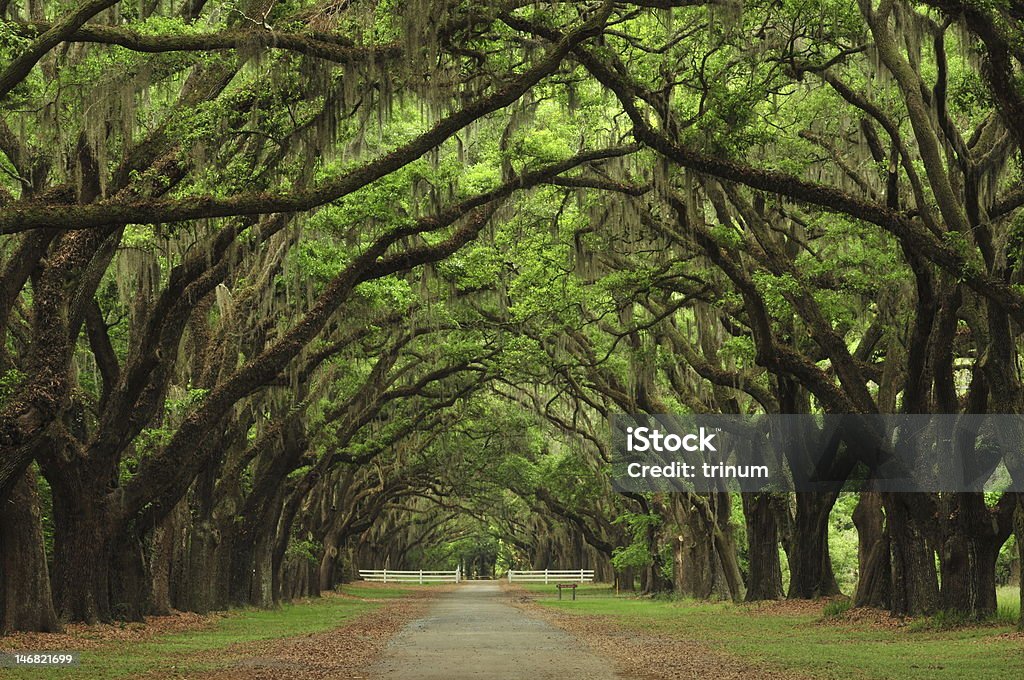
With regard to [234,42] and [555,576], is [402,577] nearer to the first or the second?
[555,576]

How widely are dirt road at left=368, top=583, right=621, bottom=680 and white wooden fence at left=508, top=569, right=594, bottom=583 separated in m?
45.4

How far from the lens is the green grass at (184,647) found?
13.7 metres

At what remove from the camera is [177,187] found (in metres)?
15.7

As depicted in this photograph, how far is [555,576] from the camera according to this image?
83375 millimetres

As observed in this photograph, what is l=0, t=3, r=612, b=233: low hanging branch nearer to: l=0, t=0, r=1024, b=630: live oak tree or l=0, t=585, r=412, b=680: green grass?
l=0, t=0, r=1024, b=630: live oak tree

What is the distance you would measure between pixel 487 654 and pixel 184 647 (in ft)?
16.0

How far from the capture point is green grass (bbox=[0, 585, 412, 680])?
1370 cm

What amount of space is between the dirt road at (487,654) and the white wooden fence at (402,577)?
59.8 m

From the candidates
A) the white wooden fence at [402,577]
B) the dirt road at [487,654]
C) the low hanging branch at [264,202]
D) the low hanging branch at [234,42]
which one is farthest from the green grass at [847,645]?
the white wooden fence at [402,577]

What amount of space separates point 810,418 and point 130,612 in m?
14.6

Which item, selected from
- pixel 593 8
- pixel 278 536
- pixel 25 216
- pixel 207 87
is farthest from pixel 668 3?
pixel 278 536

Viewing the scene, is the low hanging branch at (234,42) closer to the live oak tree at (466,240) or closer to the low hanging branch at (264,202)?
the live oak tree at (466,240)

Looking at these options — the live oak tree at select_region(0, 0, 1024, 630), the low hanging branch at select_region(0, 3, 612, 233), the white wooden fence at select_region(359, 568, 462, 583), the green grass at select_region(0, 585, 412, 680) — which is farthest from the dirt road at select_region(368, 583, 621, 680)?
the white wooden fence at select_region(359, 568, 462, 583)

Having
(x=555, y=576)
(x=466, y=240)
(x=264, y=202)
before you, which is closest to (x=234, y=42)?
(x=264, y=202)
